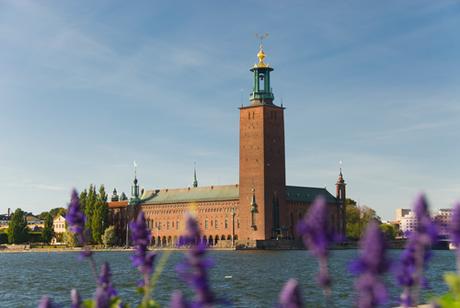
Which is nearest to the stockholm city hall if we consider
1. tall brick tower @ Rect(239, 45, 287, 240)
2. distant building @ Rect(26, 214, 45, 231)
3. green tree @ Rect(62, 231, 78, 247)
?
tall brick tower @ Rect(239, 45, 287, 240)

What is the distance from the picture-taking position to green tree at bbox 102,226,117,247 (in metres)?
96.9

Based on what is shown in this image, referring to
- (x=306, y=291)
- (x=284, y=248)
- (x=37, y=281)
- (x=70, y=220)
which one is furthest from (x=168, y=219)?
(x=70, y=220)

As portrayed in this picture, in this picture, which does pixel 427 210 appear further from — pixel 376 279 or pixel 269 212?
pixel 269 212

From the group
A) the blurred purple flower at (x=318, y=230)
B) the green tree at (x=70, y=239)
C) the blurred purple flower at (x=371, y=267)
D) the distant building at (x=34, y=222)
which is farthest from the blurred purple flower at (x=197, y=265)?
the distant building at (x=34, y=222)

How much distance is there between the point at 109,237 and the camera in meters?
97.2

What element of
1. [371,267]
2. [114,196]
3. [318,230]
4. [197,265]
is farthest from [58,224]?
[371,267]

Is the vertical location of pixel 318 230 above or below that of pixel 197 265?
above

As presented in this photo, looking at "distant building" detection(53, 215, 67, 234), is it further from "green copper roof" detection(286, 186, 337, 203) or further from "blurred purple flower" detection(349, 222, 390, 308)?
"blurred purple flower" detection(349, 222, 390, 308)

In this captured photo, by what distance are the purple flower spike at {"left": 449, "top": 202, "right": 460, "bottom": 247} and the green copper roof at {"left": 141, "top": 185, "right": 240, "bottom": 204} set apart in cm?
9064

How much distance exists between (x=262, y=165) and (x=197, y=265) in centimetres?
8503

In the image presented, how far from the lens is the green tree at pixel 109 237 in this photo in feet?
318

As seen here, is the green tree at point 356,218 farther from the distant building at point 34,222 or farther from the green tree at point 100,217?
the distant building at point 34,222

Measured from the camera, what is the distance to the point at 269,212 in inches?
3477

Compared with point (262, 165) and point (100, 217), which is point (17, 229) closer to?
point (100, 217)
